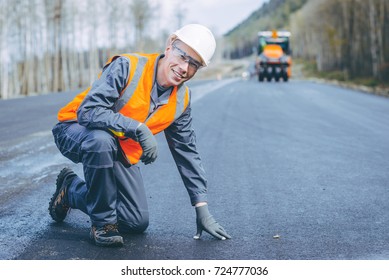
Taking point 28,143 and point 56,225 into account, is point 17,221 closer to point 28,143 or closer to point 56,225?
point 56,225

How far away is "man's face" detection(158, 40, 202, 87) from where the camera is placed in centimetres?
328

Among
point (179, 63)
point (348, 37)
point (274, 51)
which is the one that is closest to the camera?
point (179, 63)

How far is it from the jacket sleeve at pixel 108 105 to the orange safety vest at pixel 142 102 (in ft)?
0.15

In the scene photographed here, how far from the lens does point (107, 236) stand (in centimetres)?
333

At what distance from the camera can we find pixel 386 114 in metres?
13.5

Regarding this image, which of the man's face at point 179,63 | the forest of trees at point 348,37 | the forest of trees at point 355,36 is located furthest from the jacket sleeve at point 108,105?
the forest of trees at point 355,36

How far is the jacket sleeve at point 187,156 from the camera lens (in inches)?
143

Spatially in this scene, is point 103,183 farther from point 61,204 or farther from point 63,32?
point 63,32

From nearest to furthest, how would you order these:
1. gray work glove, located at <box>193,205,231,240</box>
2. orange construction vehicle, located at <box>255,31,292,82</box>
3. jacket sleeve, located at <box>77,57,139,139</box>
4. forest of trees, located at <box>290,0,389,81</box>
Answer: jacket sleeve, located at <box>77,57,139,139</box> → gray work glove, located at <box>193,205,231,240</box> → orange construction vehicle, located at <box>255,31,292,82</box> → forest of trees, located at <box>290,0,389,81</box>

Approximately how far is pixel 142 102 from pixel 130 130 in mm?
246

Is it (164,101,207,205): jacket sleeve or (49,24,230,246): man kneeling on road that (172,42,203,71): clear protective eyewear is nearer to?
(49,24,230,246): man kneeling on road

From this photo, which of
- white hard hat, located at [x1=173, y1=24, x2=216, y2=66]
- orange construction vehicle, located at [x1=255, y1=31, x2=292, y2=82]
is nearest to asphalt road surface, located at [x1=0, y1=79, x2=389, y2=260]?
white hard hat, located at [x1=173, y1=24, x2=216, y2=66]

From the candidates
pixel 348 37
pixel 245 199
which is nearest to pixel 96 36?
pixel 348 37
